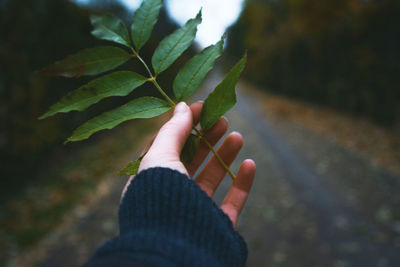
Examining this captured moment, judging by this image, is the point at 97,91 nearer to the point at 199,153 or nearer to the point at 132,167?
the point at 132,167

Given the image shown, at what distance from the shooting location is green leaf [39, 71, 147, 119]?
86 cm

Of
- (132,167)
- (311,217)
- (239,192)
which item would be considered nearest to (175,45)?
(132,167)

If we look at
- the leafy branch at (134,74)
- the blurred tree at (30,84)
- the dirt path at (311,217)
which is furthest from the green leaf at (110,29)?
the blurred tree at (30,84)

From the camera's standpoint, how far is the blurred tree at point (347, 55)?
22.0 ft

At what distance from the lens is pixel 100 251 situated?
89cm

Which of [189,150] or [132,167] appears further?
[189,150]

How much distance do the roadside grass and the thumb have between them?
363cm

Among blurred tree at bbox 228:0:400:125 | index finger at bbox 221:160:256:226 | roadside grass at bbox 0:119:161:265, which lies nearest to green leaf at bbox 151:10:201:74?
index finger at bbox 221:160:256:226

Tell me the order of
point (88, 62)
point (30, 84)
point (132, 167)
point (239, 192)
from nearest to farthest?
point (88, 62) → point (132, 167) → point (239, 192) → point (30, 84)

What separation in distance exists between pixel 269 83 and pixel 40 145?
15.0 metres

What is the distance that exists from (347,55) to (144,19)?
882cm

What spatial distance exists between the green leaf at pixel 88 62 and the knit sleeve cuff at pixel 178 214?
429 millimetres

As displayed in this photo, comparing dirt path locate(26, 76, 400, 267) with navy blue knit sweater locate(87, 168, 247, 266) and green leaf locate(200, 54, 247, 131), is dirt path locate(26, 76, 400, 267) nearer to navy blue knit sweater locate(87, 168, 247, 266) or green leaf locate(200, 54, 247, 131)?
navy blue knit sweater locate(87, 168, 247, 266)

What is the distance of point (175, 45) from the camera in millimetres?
994
